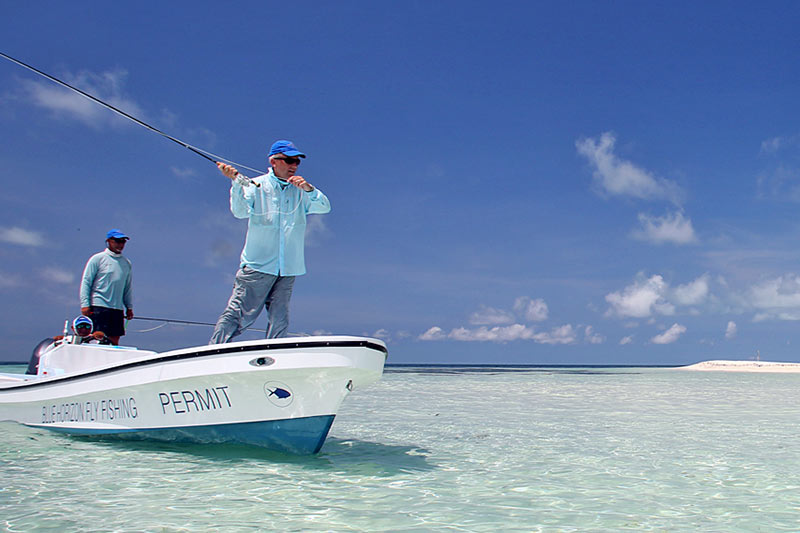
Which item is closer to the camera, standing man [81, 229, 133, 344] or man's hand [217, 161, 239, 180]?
man's hand [217, 161, 239, 180]

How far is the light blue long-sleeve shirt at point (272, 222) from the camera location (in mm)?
5562

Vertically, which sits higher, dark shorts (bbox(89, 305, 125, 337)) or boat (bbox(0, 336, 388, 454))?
dark shorts (bbox(89, 305, 125, 337))

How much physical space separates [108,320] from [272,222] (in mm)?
3703

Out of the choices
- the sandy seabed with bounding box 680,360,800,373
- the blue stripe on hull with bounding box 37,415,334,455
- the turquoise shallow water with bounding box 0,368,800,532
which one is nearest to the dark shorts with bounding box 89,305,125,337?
the turquoise shallow water with bounding box 0,368,800,532

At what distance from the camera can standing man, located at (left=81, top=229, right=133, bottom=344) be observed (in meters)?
7.89

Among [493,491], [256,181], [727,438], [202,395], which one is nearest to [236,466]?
[202,395]

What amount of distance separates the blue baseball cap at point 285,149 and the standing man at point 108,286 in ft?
11.4

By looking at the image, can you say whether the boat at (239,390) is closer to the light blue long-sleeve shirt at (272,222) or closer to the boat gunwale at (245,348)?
the boat gunwale at (245,348)

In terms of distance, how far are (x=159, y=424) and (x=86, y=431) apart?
1.26 metres

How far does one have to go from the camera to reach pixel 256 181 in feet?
18.5

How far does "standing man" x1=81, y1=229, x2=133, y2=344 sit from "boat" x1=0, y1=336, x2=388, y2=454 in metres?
1.92

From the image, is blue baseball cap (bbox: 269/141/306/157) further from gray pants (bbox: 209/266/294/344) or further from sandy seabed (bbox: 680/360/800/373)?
sandy seabed (bbox: 680/360/800/373)

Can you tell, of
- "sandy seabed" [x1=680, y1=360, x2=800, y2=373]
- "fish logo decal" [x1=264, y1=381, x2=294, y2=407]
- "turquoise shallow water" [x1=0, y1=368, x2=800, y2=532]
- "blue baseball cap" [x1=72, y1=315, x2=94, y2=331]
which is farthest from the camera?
"sandy seabed" [x1=680, y1=360, x2=800, y2=373]

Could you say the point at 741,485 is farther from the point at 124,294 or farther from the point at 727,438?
the point at 124,294
